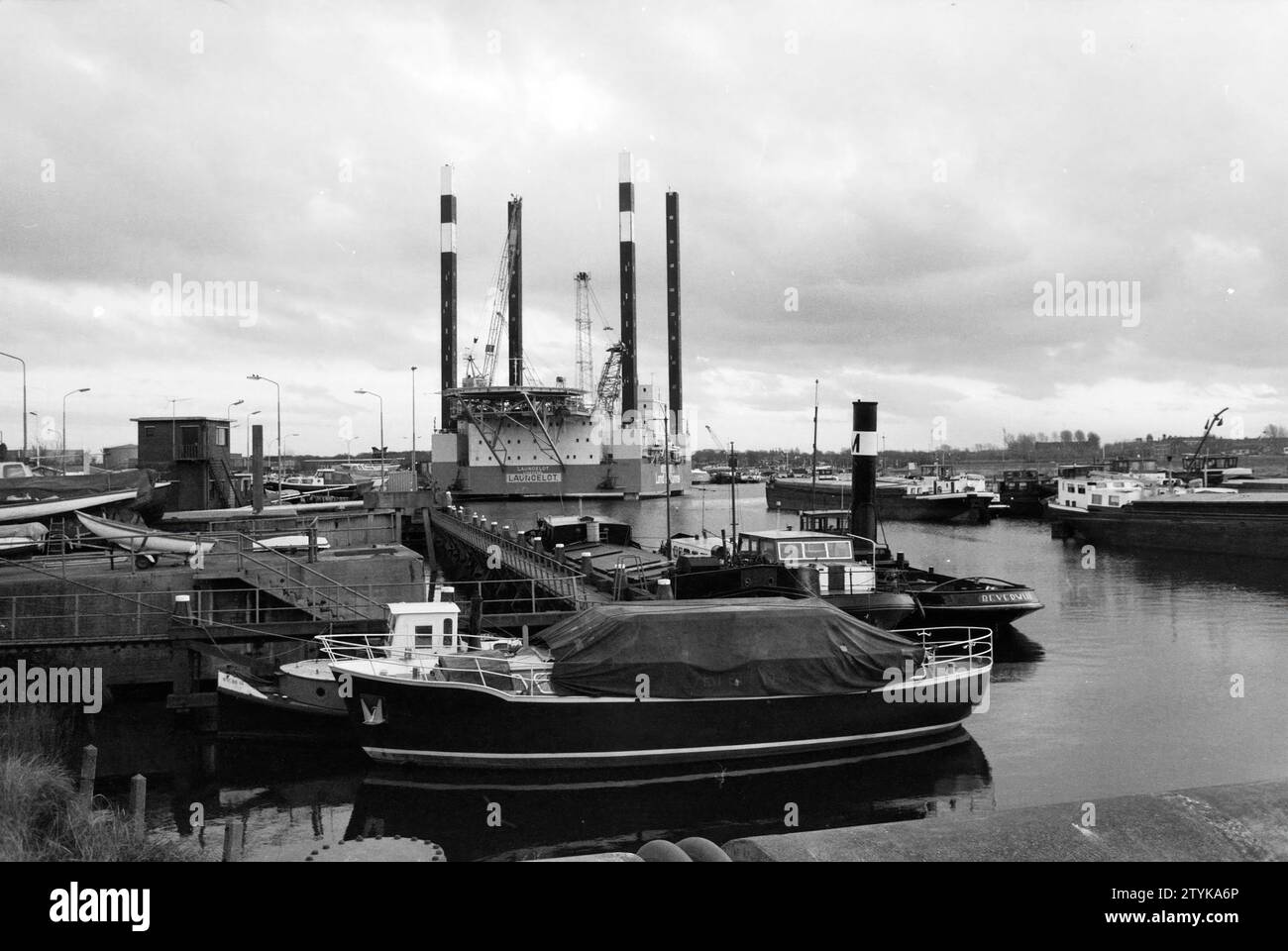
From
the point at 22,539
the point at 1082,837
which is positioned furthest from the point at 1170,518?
the point at 1082,837

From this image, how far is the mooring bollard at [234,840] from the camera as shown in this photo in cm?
1018

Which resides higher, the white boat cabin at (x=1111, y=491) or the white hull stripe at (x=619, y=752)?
the white boat cabin at (x=1111, y=491)

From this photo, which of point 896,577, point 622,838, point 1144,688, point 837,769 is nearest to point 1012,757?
point 837,769

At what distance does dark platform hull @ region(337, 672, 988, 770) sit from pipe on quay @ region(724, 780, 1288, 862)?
1430 centimetres

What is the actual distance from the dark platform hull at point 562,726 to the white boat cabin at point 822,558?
9.44m

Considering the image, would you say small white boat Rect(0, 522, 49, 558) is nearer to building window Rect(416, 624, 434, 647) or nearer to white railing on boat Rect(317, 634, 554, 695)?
white railing on boat Rect(317, 634, 554, 695)

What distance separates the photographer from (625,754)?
709 inches

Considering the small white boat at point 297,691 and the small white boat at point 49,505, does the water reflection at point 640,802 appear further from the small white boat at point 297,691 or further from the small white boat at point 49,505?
the small white boat at point 49,505

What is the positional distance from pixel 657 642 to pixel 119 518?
32867 mm

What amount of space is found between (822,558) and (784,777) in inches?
448

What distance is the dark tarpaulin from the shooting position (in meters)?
17.4

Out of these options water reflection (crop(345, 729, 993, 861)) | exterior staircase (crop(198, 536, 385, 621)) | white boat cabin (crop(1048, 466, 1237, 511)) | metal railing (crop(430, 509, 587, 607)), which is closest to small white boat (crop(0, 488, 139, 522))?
exterior staircase (crop(198, 536, 385, 621))

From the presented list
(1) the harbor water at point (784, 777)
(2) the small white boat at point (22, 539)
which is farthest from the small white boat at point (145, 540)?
(1) the harbor water at point (784, 777)

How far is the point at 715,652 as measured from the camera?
58.2 ft
